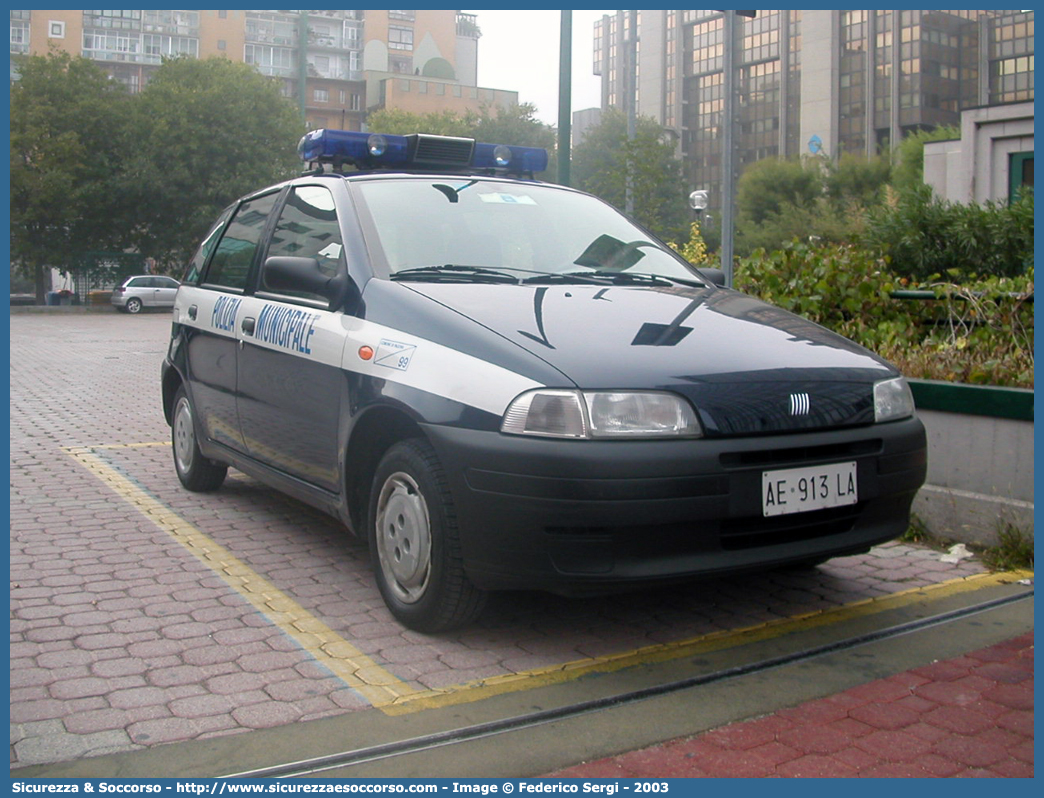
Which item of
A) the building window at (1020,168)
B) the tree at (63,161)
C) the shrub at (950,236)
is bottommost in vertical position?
the shrub at (950,236)

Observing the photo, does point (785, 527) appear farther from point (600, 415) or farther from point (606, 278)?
point (606, 278)

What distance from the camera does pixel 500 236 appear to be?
4.89 m

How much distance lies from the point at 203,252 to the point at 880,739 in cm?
476

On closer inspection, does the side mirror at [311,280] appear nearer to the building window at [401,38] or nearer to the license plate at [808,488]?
the license plate at [808,488]

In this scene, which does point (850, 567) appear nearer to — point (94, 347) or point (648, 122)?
point (94, 347)

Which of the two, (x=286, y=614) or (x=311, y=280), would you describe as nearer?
(x=286, y=614)

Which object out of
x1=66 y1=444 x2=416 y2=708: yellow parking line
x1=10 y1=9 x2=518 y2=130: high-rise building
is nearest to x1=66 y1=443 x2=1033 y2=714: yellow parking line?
x1=66 y1=444 x2=416 y2=708: yellow parking line

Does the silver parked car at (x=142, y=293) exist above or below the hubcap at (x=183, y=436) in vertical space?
above

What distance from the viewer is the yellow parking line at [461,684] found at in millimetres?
3592

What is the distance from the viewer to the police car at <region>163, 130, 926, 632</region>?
357cm

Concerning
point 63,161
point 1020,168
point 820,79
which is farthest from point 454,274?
point 820,79

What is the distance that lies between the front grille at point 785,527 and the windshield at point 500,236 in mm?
1413

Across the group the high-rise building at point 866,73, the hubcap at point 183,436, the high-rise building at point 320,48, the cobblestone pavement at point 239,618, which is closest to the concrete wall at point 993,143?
the hubcap at point 183,436

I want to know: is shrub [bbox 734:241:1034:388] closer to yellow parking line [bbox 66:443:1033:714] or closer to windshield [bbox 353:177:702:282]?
yellow parking line [bbox 66:443:1033:714]
